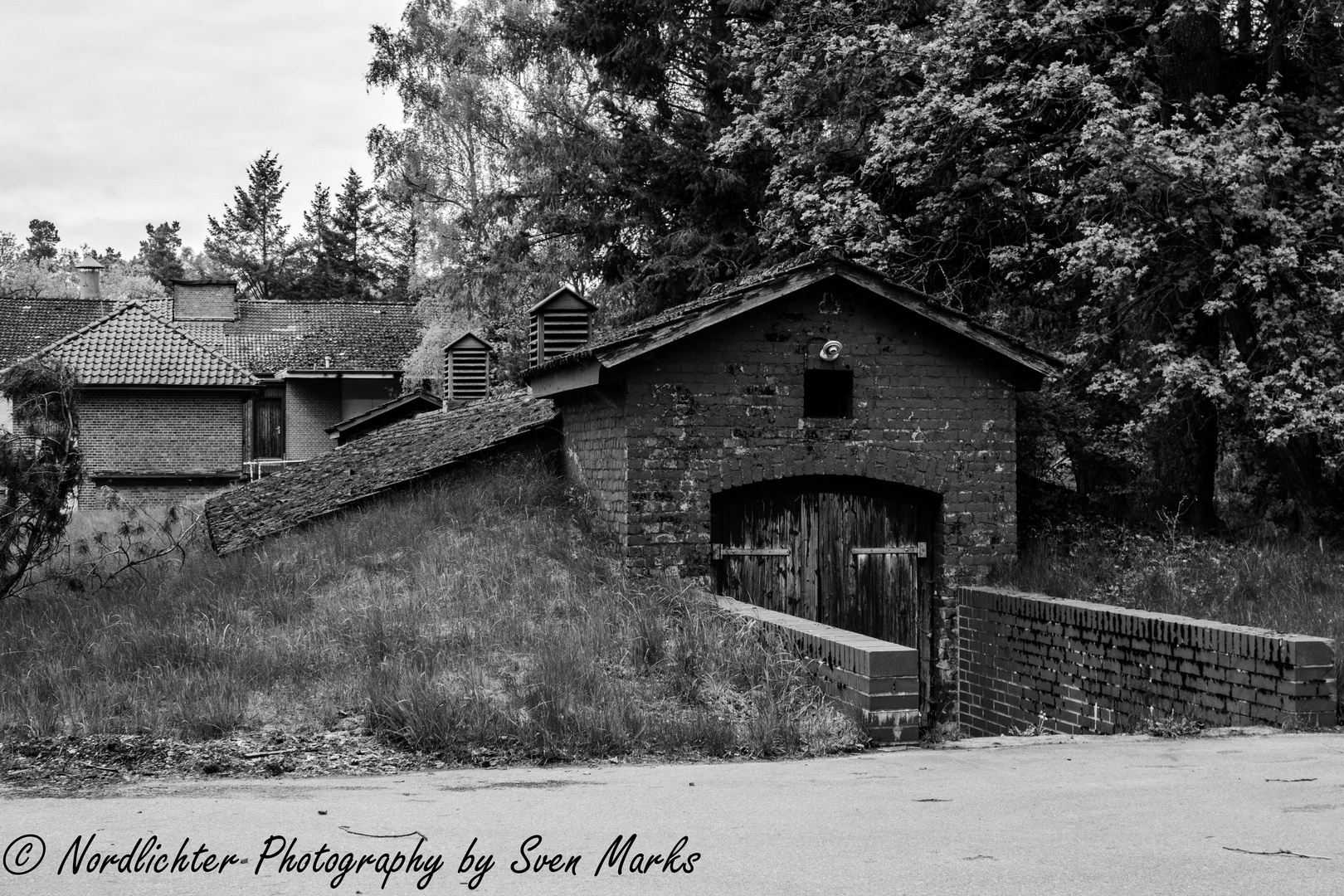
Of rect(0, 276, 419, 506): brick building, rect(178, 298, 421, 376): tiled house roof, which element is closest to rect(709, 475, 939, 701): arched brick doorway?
rect(0, 276, 419, 506): brick building

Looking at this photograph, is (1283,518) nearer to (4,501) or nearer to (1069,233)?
(1069,233)

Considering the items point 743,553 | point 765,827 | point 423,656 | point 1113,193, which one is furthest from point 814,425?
point 765,827

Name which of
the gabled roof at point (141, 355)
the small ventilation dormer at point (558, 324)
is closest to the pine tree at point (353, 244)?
the gabled roof at point (141, 355)

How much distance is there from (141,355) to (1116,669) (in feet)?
98.6

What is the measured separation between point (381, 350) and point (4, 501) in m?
34.2

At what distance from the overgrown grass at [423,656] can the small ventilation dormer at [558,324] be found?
7278 mm

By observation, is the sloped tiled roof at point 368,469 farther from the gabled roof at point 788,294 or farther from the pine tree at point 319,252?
the pine tree at point 319,252

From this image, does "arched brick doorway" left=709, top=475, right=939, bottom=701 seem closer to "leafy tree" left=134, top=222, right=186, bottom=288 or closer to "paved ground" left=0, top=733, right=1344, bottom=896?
"paved ground" left=0, top=733, right=1344, bottom=896

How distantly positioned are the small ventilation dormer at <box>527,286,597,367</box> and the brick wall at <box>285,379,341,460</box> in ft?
81.8

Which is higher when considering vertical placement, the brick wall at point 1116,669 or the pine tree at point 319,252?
the pine tree at point 319,252

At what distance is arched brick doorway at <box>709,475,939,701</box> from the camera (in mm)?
14086

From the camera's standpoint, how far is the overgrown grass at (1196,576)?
1238cm

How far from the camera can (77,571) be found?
13.4 meters

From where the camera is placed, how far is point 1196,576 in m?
14.3
